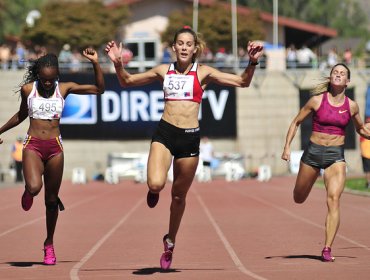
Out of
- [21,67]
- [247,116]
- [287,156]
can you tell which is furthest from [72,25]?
[287,156]

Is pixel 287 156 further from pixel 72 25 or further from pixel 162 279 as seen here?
pixel 72 25

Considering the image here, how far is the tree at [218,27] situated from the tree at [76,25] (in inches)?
105

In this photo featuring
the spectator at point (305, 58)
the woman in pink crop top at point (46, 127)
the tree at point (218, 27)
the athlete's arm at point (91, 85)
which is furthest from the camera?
the tree at point (218, 27)

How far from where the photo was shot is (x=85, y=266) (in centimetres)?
1248

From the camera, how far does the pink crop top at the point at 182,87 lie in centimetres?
1186

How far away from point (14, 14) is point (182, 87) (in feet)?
272

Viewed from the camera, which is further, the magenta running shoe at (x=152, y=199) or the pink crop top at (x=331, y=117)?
the pink crop top at (x=331, y=117)

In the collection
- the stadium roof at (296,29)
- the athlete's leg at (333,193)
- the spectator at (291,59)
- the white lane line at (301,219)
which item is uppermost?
the stadium roof at (296,29)

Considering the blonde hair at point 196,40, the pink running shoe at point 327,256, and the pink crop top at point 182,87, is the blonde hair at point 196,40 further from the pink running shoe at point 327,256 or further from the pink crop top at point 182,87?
the pink running shoe at point 327,256

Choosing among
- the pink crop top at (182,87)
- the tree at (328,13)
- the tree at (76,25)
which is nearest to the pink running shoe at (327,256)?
the pink crop top at (182,87)

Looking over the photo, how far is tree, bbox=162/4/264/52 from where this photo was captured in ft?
169

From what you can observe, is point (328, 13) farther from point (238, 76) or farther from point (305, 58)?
point (238, 76)

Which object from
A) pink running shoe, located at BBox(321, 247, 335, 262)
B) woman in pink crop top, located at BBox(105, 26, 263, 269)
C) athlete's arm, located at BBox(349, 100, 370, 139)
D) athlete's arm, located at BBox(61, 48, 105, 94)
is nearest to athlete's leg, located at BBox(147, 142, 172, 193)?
woman in pink crop top, located at BBox(105, 26, 263, 269)

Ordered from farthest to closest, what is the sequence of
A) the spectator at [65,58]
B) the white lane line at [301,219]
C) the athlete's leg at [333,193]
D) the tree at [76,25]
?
the tree at [76,25] < the spectator at [65,58] < the white lane line at [301,219] < the athlete's leg at [333,193]
